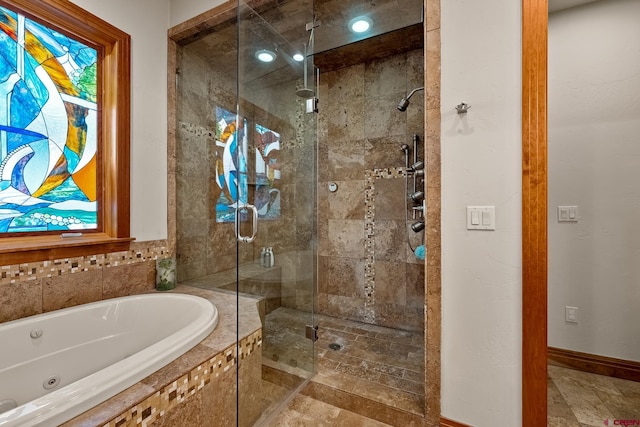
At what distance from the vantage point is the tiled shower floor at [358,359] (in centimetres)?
151

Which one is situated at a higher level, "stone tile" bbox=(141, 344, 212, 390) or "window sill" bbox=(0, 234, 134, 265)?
"window sill" bbox=(0, 234, 134, 265)

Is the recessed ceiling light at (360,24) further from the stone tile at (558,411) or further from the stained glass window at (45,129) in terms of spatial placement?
the stone tile at (558,411)

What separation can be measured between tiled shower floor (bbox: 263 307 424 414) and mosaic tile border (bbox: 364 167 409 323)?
1.02 ft

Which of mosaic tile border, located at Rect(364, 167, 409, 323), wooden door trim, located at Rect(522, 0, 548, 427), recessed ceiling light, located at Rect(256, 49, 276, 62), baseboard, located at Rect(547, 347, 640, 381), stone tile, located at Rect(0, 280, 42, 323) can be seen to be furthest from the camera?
mosaic tile border, located at Rect(364, 167, 409, 323)

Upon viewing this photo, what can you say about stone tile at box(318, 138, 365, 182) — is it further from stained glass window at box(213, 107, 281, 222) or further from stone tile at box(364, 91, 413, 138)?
stained glass window at box(213, 107, 281, 222)

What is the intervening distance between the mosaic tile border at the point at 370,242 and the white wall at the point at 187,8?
6.04ft

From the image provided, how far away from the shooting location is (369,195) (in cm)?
257

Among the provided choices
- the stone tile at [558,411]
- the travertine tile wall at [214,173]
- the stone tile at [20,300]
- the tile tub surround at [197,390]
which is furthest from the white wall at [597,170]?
the stone tile at [20,300]

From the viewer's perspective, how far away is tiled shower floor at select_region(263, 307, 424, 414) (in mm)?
1514

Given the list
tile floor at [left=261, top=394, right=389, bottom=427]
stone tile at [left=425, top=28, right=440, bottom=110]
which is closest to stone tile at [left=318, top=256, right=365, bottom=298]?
tile floor at [left=261, top=394, right=389, bottom=427]

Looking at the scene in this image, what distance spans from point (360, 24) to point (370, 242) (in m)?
1.82

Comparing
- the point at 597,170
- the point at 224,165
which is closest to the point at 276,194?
the point at 224,165

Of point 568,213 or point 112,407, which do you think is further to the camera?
point 568,213

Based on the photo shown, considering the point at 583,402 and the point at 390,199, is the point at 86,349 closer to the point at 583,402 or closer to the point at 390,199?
the point at 390,199
